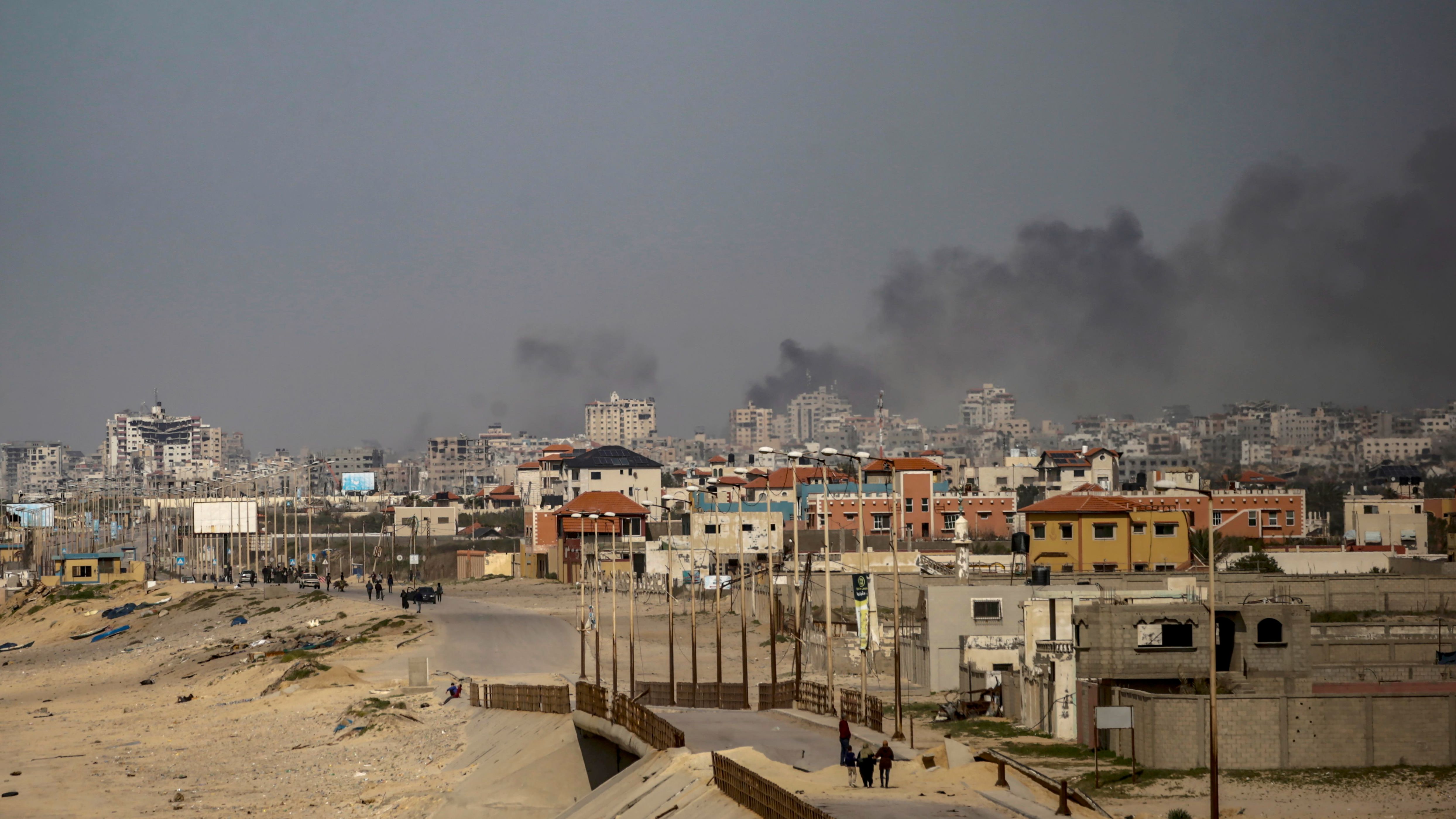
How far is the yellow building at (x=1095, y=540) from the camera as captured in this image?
77.6 meters

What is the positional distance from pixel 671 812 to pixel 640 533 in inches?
3551

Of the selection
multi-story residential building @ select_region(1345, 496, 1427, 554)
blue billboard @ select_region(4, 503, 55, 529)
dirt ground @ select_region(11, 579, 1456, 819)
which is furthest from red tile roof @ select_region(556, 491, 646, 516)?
blue billboard @ select_region(4, 503, 55, 529)

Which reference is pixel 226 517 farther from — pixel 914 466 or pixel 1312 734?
pixel 1312 734

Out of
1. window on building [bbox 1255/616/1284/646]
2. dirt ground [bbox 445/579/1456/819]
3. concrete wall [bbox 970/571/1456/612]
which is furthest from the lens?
concrete wall [bbox 970/571/1456/612]

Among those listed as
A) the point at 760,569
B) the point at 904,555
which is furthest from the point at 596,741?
the point at 904,555

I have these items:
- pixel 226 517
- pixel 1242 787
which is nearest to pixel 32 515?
pixel 226 517

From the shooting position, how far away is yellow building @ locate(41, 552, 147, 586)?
123m

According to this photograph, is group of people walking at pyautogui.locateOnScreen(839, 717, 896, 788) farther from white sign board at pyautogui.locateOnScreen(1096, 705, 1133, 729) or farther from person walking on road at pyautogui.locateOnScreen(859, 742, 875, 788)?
white sign board at pyautogui.locateOnScreen(1096, 705, 1133, 729)

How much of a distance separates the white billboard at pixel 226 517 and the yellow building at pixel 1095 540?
77.9m

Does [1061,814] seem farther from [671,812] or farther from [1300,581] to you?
[1300,581]

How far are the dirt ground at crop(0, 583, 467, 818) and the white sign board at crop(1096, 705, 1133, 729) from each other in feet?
54.2

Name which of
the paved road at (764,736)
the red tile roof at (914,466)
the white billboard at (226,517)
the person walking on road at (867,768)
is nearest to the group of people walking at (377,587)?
the white billboard at (226,517)

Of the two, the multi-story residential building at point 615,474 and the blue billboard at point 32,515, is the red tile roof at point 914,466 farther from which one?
the blue billboard at point 32,515

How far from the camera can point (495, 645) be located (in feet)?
219
